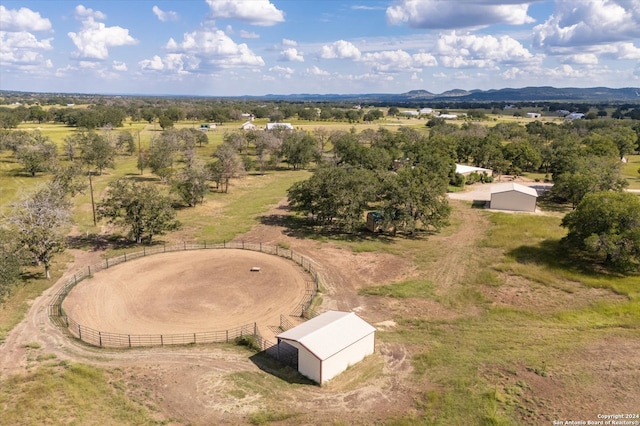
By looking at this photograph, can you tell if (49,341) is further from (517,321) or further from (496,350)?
(517,321)

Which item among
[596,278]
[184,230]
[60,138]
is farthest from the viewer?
[60,138]

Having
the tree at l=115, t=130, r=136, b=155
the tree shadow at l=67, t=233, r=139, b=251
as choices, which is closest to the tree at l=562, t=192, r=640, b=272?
the tree shadow at l=67, t=233, r=139, b=251

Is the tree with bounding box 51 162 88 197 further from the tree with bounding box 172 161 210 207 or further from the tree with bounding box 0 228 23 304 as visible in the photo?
the tree with bounding box 0 228 23 304

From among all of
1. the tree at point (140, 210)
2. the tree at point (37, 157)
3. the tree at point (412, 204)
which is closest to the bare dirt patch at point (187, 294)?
the tree at point (140, 210)

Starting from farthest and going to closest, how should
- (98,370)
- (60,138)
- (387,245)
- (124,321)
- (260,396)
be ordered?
(60,138) → (387,245) → (124,321) → (98,370) → (260,396)

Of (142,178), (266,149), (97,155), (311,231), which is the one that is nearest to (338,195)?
(311,231)

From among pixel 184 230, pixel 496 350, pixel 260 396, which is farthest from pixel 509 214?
pixel 260 396

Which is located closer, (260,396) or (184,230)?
(260,396)
